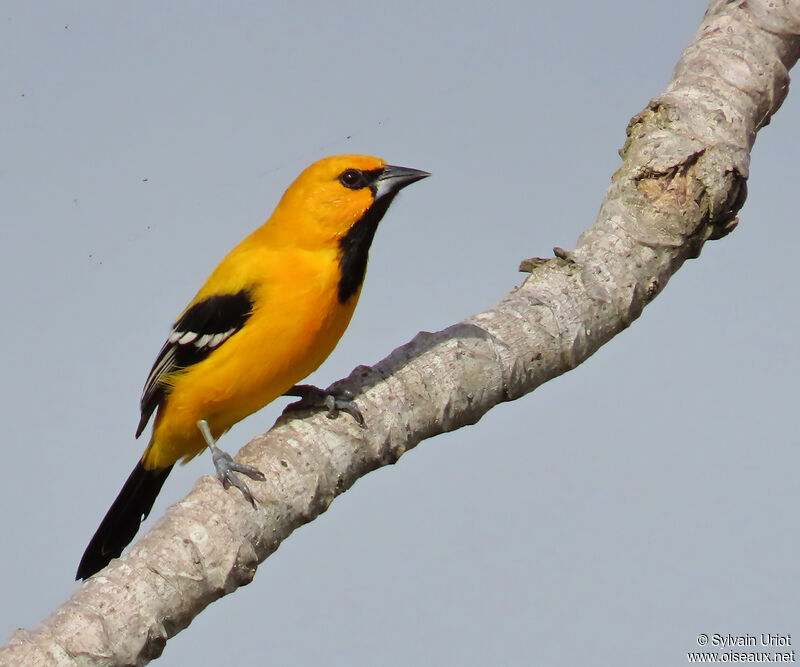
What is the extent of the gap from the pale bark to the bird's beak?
0.85 meters

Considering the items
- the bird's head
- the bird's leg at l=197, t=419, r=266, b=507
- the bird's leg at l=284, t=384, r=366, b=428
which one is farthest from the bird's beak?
the bird's leg at l=197, t=419, r=266, b=507

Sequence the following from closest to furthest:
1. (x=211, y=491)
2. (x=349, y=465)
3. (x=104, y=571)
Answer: (x=104, y=571)
(x=211, y=491)
(x=349, y=465)

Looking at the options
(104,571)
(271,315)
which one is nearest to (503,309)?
(271,315)

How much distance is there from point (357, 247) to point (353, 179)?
0.41 meters

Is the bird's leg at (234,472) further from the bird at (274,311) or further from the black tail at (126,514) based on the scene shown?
the black tail at (126,514)

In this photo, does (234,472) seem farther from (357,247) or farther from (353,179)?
(353,179)

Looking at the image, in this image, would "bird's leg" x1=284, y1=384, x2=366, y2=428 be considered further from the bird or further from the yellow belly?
the yellow belly

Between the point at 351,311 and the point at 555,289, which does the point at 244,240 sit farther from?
the point at 555,289

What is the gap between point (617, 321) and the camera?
206 inches

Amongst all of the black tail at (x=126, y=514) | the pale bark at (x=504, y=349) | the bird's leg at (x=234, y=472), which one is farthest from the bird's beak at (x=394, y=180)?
the black tail at (x=126, y=514)

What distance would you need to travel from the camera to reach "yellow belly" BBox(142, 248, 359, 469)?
5250 mm

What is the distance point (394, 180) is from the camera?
5.74 m

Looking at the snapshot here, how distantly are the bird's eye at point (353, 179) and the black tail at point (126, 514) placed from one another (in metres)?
2.11

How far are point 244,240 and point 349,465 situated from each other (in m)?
2.00
